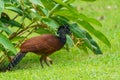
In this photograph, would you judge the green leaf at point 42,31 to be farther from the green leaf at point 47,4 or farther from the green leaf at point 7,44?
the green leaf at point 7,44

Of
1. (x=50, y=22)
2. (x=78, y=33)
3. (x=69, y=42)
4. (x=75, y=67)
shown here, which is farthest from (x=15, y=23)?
(x=75, y=67)

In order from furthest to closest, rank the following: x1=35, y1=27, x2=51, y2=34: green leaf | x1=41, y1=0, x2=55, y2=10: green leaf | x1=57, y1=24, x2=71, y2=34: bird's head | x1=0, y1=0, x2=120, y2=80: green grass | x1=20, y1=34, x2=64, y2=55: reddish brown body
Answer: x1=35, y1=27, x2=51, y2=34: green leaf
x1=41, y1=0, x2=55, y2=10: green leaf
x1=57, y1=24, x2=71, y2=34: bird's head
x1=20, y1=34, x2=64, y2=55: reddish brown body
x1=0, y1=0, x2=120, y2=80: green grass

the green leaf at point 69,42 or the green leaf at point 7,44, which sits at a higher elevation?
the green leaf at point 7,44

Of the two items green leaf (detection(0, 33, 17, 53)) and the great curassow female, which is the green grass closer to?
the great curassow female

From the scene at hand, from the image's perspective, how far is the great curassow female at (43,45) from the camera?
373 inches

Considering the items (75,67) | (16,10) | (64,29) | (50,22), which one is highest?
(16,10)

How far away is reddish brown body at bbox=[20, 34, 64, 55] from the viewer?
31.1 feet

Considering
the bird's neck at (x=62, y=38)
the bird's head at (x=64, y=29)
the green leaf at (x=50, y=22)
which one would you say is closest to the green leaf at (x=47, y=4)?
the green leaf at (x=50, y=22)

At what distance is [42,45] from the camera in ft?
31.1

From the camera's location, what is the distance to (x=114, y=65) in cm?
940

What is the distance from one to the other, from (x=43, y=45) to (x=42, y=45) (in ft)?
0.06

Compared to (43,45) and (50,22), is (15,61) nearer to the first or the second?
(43,45)

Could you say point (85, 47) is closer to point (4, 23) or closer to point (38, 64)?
point (38, 64)

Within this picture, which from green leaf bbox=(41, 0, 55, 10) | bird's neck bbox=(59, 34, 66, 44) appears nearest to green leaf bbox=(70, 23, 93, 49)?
bird's neck bbox=(59, 34, 66, 44)
